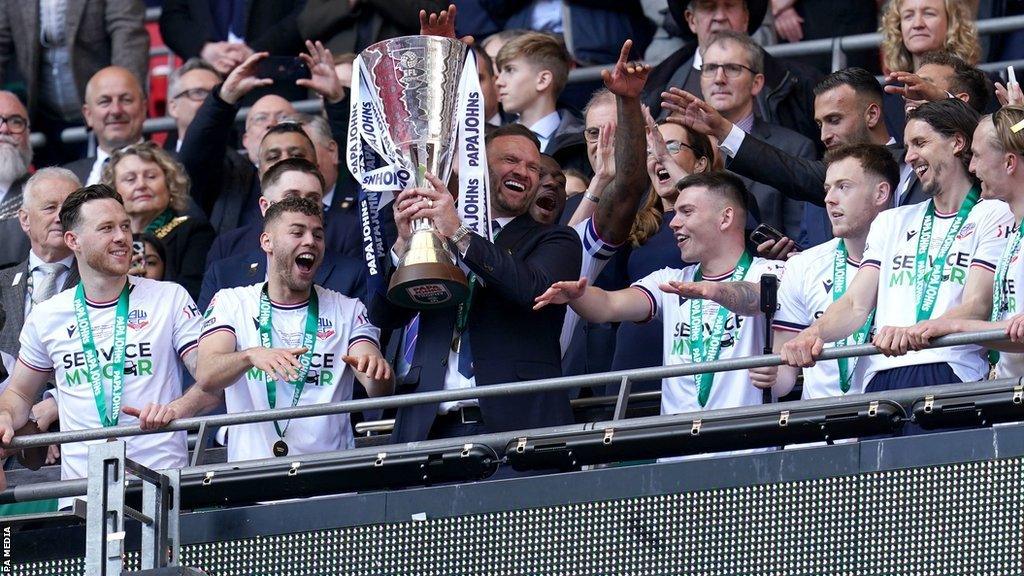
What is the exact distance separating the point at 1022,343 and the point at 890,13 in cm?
314

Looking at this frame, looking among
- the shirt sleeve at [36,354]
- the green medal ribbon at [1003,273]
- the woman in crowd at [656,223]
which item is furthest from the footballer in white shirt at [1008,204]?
the shirt sleeve at [36,354]

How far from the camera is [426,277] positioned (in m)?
7.82

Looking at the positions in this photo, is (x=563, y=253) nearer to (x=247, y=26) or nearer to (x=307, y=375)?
(x=307, y=375)

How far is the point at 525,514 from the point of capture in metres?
7.62

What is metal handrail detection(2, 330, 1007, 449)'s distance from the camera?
7.34 metres

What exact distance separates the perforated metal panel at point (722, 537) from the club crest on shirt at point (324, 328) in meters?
1.00

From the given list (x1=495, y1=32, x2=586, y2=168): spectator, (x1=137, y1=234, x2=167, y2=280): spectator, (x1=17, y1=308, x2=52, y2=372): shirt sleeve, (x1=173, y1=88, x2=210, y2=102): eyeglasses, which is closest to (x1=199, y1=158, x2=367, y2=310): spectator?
(x1=137, y1=234, x2=167, y2=280): spectator

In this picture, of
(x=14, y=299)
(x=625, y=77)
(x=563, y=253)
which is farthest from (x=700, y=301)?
(x=14, y=299)

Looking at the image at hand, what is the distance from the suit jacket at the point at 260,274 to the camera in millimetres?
9391

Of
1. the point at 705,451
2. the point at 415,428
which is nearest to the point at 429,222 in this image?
the point at 415,428

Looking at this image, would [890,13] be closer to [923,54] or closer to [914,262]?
[923,54]

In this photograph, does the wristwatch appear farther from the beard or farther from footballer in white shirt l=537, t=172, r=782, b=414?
the beard

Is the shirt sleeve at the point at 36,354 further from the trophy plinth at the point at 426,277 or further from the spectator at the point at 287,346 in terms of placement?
the trophy plinth at the point at 426,277

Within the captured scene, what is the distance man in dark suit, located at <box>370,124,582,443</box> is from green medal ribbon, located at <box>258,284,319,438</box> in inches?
12.0
